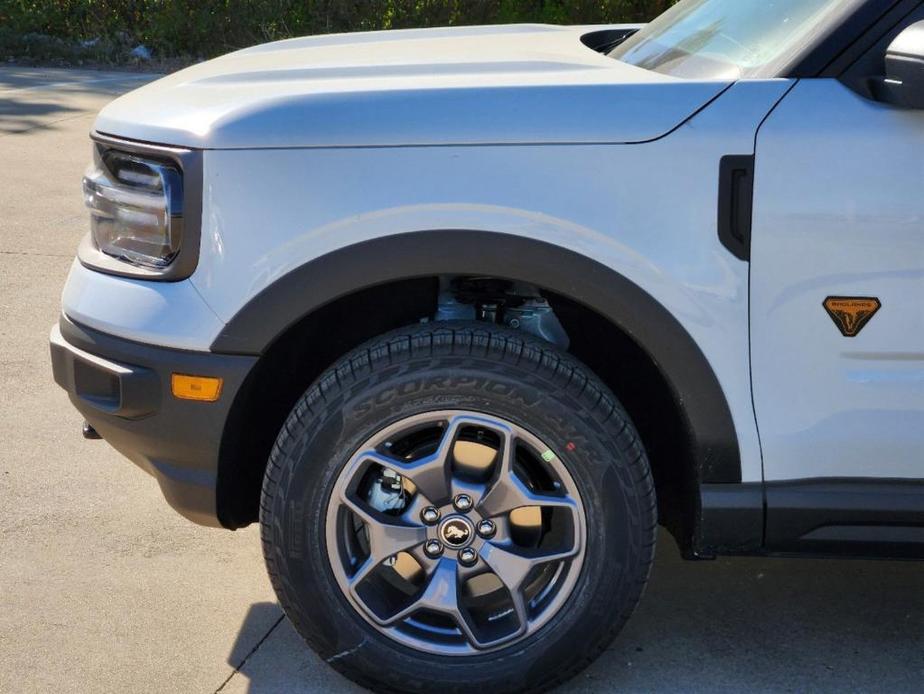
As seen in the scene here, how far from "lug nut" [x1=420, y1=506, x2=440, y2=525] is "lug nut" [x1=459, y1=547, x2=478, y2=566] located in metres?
0.10

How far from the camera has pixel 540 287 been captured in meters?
2.51

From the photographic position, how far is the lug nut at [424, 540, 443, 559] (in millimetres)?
2680

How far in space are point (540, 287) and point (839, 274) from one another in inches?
24.1

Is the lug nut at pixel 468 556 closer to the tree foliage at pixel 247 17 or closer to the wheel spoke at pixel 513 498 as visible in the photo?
the wheel spoke at pixel 513 498

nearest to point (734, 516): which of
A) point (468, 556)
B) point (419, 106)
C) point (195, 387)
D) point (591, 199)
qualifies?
point (468, 556)

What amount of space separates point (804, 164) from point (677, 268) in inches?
12.9

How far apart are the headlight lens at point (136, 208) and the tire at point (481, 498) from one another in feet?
1.55

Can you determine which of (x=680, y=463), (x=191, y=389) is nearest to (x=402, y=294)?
(x=191, y=389)

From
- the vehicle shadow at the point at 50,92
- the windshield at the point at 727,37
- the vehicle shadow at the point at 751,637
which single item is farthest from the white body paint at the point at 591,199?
the vehicle shadow at the point at 50,92

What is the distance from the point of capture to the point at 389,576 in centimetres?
279

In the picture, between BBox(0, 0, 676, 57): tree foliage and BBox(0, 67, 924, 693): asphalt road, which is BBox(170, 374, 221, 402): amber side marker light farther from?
BBox(0, 0, 676, 57): tree foliage

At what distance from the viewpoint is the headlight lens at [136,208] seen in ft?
8.54

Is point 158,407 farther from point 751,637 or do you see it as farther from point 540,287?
point 751,637

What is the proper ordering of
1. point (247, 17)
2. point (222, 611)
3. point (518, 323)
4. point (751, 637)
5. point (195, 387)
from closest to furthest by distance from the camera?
point (195, 387) < point (518, 323) < point (751, 637) < point (222, 611) < point (247, 17)
